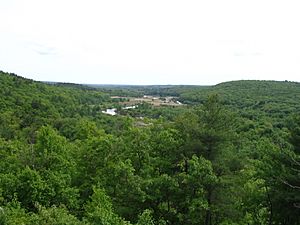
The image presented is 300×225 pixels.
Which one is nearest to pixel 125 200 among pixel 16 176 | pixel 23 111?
pixel 16 176

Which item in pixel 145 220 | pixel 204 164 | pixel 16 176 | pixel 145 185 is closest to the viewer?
pixel 145 220

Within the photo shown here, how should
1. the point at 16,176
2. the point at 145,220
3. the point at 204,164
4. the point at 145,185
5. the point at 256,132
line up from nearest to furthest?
the point at 145,220
the point at 204,164
the point at 145,185
the point at 16,176
the point at 256,132

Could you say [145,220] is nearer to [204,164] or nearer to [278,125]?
[204,164]

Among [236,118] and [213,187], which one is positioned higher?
[236,118]

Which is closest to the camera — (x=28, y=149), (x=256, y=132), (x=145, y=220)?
(x=145, y=220)

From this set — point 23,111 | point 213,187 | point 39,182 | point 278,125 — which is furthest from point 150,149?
point 23,111

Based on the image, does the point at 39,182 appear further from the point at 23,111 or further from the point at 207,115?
the point at 23,111

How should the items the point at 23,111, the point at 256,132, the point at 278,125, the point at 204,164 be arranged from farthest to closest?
the point at 23,111, the point at 278,125, the point at 256,132, the point at 204,164

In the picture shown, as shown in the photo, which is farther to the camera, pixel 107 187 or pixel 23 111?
pixel 23 111

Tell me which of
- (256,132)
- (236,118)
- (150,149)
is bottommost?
(256,132)
